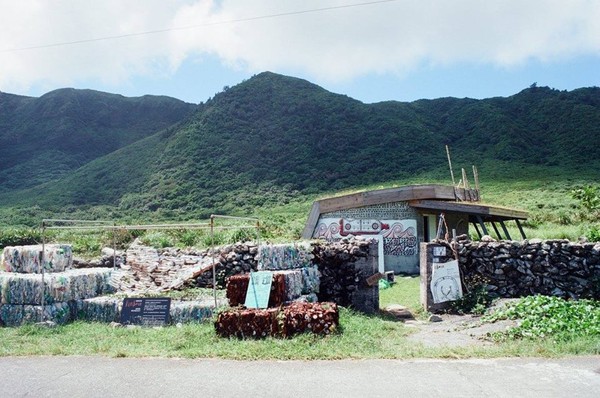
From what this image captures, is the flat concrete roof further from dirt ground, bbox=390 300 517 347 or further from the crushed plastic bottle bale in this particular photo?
the crushed plastic bottle bale

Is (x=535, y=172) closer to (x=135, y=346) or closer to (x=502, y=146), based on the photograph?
(x=502, y=146)

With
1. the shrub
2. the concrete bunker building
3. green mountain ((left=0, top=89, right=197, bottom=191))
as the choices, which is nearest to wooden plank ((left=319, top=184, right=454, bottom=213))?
the concrete bunker building

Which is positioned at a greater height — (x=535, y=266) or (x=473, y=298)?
(x=535, y=266)

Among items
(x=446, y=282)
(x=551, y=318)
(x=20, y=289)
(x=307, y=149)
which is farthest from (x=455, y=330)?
(x=307, y=149)

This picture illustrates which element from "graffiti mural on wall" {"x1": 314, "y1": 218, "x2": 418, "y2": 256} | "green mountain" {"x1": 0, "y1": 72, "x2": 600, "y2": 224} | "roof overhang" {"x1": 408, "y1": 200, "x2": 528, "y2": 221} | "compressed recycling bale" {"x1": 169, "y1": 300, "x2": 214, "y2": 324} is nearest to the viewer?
"compressed recycling bale" {"x1": 169, "y1": 300, "x2": 214, "y2": 324}

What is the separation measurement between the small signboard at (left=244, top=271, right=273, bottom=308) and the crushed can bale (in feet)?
2.46

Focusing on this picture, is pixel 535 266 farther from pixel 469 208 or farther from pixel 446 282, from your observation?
pixel 469 208

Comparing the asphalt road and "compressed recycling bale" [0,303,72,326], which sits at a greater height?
"compressed recycling bale" [0,303,72,326]

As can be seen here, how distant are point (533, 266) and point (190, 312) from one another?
304 inches

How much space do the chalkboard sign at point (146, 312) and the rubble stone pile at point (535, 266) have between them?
6703 mm

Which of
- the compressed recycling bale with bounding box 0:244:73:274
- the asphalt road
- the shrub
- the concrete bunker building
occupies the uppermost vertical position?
the concrete bunker building

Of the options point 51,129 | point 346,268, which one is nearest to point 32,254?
point 346,268

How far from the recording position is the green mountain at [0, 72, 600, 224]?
51438 mm

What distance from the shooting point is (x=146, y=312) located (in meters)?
10.8
